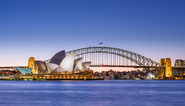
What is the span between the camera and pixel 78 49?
109 meters

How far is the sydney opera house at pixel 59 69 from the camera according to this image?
88.3m

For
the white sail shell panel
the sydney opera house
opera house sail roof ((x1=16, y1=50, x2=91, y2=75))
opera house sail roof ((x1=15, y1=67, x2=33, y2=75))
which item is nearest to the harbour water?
the white sail shell panel

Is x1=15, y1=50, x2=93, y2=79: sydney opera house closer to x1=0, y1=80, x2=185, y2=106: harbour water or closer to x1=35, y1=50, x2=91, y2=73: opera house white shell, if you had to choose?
x1=35, y1=50, x2=91, y2=73: opera house white shell

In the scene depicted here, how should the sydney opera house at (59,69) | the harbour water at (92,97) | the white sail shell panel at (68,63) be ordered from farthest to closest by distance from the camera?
the sydney opera house at (59,69) < the white sail shell panel at (68,63) < the harbour water at (92,97)

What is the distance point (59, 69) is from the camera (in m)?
90.8

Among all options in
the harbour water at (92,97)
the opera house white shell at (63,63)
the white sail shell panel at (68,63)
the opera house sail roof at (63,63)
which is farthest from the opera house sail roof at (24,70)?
the harbour water at (92,97)

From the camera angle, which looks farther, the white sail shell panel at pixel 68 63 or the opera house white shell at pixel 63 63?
the opera house white shell at pixel 63 63

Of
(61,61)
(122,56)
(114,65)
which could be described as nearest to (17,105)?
(61,61)

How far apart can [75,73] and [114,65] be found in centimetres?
1300

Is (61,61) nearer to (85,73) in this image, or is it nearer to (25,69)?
(85,73)

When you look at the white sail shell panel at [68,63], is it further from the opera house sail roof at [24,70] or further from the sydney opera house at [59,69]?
the opera house sail roof at [24,70]

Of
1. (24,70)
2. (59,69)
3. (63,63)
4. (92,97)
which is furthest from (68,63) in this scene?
(92,97)

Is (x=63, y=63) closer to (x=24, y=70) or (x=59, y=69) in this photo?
(x=59, y=69)

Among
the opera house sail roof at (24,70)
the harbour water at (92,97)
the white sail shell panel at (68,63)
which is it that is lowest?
the harbour water at (92,97)
